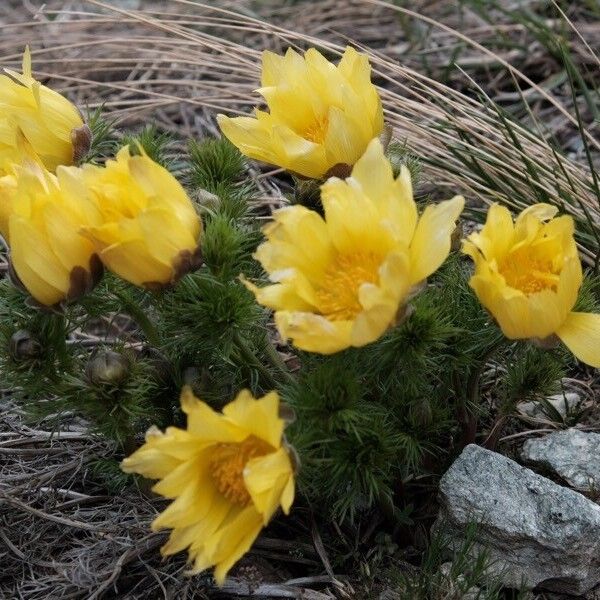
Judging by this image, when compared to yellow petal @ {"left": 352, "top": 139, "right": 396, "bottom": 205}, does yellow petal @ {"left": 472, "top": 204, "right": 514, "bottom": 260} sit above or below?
below

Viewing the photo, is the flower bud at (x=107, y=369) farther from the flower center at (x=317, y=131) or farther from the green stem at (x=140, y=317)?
the flower center at (x=317, y=131)

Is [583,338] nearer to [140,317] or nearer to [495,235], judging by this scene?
[495,235]

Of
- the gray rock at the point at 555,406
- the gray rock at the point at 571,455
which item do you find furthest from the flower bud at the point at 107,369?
the gray rock at the point at 555,406

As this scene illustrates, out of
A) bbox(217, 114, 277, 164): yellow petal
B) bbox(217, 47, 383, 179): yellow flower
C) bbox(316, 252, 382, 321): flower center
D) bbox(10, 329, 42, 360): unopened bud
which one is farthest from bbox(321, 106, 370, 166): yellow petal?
bbox(10, 329, 42, 360): unopened bud

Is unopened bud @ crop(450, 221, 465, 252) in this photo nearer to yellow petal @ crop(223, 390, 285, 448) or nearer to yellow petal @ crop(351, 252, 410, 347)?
yellow petal @ crop(351, 252, 410, 347)

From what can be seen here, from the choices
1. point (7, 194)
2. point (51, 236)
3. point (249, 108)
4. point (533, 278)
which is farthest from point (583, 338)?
point (249, 108)

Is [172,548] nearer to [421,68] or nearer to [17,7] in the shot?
[421,68]

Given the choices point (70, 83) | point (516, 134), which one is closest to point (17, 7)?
point (70, 83)
